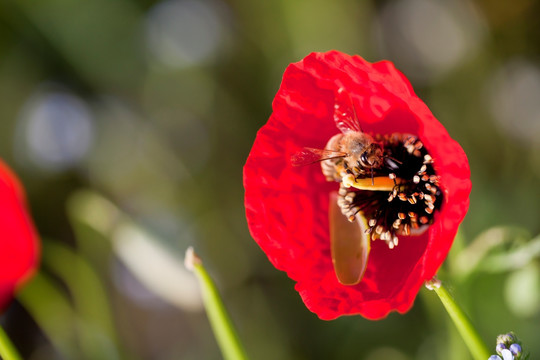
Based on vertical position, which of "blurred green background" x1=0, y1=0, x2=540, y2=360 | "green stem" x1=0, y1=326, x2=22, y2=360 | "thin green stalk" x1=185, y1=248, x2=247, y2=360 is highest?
"green stem" x1=0, y1=326, x2=22, y2=360

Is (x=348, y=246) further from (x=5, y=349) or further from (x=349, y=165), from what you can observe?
(x=5, y=349)

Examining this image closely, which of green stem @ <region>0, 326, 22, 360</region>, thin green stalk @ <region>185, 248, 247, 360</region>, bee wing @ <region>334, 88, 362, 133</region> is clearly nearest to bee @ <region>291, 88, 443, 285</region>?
bee wing @ <region>334, 88, 362, 133</region>

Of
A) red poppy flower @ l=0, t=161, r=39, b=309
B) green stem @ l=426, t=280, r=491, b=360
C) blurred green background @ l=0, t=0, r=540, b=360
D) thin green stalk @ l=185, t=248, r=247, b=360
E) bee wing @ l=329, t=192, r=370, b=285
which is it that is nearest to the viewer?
green stem @ l=426, t=280, r=491, b=360

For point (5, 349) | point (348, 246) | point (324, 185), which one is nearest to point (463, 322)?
point (348, 246)

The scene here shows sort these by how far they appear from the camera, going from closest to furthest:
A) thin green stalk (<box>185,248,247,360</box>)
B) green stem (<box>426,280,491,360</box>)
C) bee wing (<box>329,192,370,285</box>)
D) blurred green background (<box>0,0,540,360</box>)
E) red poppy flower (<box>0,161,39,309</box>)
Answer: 1. green stem (<box>426,280,491,360</box>)
2. thin green stalk (<box>185,248,247,360</box>)
3. bee wing (<box>329,192,370,285</box>)
4. red poppy flower (<box>0,161,39,309</box>)
5. blurred green background (<box>0,0,540,360</box>)

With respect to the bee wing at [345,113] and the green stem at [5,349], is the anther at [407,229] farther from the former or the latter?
the green stem at [5,349]

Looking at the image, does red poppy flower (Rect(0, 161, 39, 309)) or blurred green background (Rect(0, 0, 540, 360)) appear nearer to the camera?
red poppy flower (Rect(0, 161, 39, 309))

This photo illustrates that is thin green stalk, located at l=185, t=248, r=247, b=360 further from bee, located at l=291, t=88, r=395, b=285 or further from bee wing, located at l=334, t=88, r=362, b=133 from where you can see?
bee wing, located at l=334, t=88, r=362, b=133

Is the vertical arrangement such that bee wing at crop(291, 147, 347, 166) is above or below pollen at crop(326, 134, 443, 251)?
above
